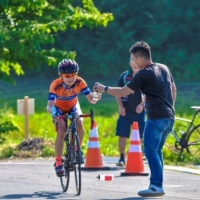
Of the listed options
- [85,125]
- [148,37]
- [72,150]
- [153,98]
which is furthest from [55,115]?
[148,37]

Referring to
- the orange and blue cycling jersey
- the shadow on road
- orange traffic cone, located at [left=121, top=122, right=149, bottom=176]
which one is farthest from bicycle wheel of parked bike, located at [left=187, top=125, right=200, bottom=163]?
the shadow on road

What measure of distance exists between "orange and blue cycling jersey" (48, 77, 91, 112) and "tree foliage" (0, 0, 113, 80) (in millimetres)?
5724

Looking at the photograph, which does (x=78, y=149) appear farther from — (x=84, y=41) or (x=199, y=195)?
(x=84, y=41)

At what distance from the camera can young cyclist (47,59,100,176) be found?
1220cm

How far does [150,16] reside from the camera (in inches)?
2219

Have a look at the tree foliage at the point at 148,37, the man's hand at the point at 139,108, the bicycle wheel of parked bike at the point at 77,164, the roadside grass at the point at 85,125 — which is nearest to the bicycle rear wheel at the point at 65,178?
the bicycle wheel of parked bike at the point at 77,164

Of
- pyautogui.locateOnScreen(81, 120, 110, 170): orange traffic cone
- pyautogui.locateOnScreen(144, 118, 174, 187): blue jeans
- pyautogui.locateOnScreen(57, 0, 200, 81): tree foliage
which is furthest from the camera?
pyautogui.locateOnScreen(57, 0, 200, 81): tree foliage

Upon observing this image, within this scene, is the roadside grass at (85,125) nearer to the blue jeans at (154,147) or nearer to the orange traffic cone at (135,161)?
the orange traffic cone at (135,161)

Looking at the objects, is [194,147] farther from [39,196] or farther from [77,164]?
[39,196]

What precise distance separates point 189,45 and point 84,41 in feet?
23.2

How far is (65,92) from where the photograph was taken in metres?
12.5

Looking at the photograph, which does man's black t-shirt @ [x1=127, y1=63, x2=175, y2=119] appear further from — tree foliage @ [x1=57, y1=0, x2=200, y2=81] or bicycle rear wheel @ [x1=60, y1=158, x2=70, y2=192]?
tree foliage @ [x1=57, y1=0, x2=200, y2=81]

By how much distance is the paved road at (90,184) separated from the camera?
11617mm

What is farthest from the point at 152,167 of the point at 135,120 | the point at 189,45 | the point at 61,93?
the point at 189,45
